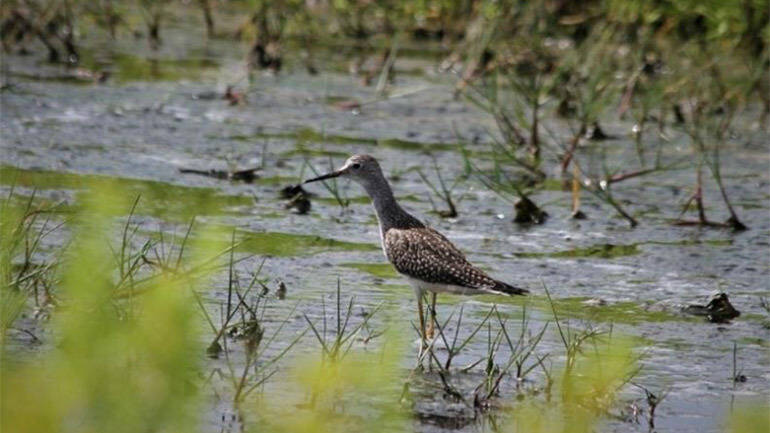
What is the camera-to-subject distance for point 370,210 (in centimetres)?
997

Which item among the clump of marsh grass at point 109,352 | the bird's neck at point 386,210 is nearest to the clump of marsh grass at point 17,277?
the bird's neck at point 386,210

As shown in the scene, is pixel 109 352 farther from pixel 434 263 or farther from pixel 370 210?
pixel 370 210

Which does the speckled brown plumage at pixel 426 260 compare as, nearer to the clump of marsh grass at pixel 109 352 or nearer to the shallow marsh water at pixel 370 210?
the shallow marsh water at pixel 370 210

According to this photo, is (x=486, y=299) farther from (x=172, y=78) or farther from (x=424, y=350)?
(x=172, y=78)

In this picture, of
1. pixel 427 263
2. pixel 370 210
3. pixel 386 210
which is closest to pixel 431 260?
pixel 427 263

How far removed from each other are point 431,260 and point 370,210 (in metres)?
2.76

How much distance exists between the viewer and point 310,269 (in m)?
8.45

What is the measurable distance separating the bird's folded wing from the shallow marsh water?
0.28 m

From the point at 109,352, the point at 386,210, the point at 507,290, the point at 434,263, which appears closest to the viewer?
the point at 109,352

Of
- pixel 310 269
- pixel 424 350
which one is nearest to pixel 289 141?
pixel 310 269

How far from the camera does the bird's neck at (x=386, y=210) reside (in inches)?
309

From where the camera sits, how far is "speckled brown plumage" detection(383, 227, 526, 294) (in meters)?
7.10

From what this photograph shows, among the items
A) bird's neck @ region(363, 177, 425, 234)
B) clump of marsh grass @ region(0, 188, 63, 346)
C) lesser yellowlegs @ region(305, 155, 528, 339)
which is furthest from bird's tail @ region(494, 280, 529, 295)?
clump of marsh grass @ region(0, 188, 63, 346)

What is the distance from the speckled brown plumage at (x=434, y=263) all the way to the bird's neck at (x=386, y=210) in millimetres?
199
